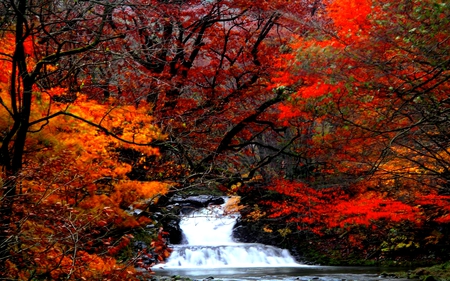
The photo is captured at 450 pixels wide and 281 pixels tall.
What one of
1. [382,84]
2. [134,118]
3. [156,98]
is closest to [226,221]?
[156,98]

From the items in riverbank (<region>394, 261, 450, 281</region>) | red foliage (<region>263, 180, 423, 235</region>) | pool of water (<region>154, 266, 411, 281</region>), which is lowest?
riverbank (<region>394, 261, 450, 281</region>)

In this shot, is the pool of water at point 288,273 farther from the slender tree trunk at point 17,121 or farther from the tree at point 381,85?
the slender tree trunk at point 17,121

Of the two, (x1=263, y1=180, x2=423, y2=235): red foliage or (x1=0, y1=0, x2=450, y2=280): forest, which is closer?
(x1=0, y1=0, x2=450, y2=280): forest

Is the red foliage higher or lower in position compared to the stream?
higher

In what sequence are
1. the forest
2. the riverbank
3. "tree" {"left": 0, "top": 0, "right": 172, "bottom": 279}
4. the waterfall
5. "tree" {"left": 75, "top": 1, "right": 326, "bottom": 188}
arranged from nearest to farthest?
"tree" {"left": 0, "top": 0, "right": 172, "bottom": 279}
the forest
the riverbank
"tree" {"left": 75, "top": 1, "right": 326, "bottom": 188}
the waterfall

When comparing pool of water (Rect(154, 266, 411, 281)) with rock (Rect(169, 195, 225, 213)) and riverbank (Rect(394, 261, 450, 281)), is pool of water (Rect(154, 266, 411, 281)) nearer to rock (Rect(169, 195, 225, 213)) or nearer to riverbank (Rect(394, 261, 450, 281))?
riverbank (Rect(394, 261, 450, 281))

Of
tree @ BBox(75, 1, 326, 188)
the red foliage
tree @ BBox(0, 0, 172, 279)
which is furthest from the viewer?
the red foliage

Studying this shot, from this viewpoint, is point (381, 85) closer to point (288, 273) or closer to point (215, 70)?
point (215, 70)

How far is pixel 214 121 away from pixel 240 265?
291 inches

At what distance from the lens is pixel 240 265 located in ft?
63.9

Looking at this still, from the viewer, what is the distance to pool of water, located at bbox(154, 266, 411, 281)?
1501 cm

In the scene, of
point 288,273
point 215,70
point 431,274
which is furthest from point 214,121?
point 431,274

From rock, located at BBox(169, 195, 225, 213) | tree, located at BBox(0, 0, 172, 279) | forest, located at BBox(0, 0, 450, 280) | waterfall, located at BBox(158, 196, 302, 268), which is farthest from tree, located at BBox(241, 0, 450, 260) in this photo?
rock, located at BBox(169, 195, 225, 213)

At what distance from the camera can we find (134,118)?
10.9 metres
